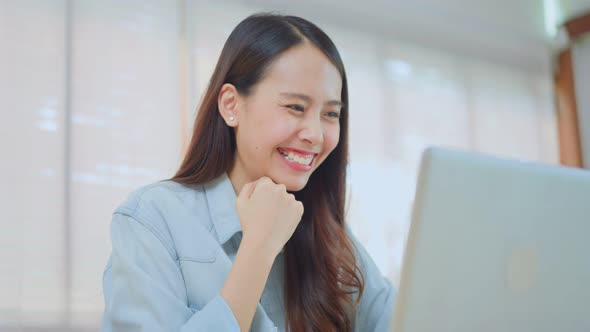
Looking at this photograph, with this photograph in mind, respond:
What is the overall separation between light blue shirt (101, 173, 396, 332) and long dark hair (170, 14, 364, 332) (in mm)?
34

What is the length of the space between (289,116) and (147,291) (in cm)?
47

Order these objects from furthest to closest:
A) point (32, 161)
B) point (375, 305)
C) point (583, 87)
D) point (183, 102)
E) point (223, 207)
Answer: point (583, 87) < point (183, 102) < point (32, 161) < point (375, 305) < point (223, 207)

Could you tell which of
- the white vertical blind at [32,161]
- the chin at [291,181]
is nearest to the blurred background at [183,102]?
the white vertical blind at [32,161]

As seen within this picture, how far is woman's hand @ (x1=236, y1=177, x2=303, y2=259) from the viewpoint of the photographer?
125cm

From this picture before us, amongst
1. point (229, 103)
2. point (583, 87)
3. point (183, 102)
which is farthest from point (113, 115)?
point (583, 87)

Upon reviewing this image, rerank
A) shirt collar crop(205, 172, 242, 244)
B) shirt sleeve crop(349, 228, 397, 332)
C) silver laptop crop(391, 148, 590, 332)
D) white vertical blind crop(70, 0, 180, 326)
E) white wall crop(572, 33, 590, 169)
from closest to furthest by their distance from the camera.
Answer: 1. silver laptop crop(391, 148, 590, 332)
2. shirt collar crop(205, 172, 242, 244)
3. shirt sleeve crop(349, 228, 397, 332)
4. white vertical blind crop(70, 0, 180, 326)
5. white wall crop(572, 33, 590, 169)

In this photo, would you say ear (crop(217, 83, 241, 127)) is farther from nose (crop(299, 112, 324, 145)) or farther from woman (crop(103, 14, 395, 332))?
nose (crop(299, 112, 324, 145))

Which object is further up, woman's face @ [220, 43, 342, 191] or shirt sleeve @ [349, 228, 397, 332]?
woman's face @ [220, 43, 342, 191]

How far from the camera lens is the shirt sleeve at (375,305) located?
1531 mm

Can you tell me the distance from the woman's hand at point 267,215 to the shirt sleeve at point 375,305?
33 centimetres

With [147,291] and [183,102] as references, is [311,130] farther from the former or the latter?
[183,102]

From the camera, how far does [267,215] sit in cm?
129

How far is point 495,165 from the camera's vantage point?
757 millimetres

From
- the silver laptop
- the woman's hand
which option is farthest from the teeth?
the silver laptop
